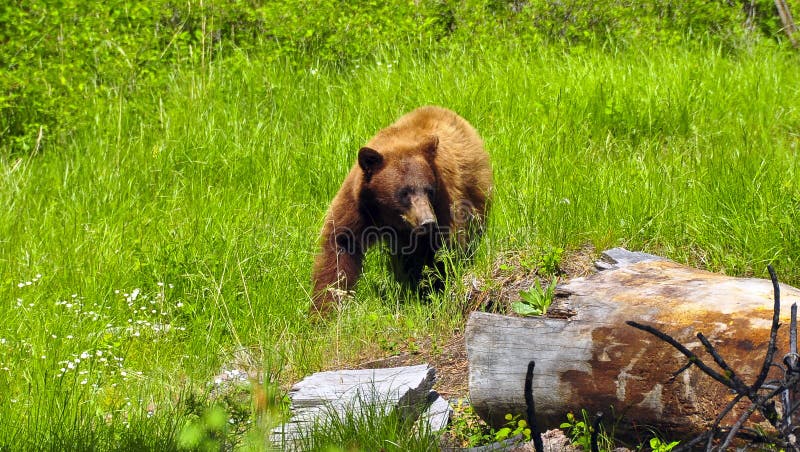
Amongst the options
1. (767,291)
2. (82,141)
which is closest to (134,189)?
(82,141)

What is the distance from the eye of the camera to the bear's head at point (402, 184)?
19.1ft

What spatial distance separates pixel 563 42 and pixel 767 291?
632 centimetres

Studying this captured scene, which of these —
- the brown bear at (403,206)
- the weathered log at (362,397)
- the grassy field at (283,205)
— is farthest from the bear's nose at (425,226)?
the weathered log at (362,397)

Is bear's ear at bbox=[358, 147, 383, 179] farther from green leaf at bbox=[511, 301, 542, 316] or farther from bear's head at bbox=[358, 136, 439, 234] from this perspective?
green leaf at bbox=[511, 301, 542, 316]

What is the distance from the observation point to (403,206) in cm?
588

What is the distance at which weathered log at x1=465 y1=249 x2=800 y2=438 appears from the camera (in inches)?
125

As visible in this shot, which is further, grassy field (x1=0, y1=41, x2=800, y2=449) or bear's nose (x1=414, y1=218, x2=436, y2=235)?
bear's nose (x1=414, y1=218, x2=436, y2=235)

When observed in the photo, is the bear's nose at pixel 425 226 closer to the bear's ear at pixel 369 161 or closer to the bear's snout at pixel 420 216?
the bear's snout at pixel 420 216

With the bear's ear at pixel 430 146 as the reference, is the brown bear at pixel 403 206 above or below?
below

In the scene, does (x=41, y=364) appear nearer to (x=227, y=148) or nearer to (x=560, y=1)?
(x=227, y=148)

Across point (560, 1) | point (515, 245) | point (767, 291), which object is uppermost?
point (560, 1)

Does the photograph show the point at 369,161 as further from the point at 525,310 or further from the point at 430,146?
the point at 525,310

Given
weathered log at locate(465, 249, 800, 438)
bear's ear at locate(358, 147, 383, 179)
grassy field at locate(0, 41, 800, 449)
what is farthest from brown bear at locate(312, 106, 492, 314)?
weathered log at locate(465, 249, 800, 438)

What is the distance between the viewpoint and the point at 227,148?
7.39 meters
